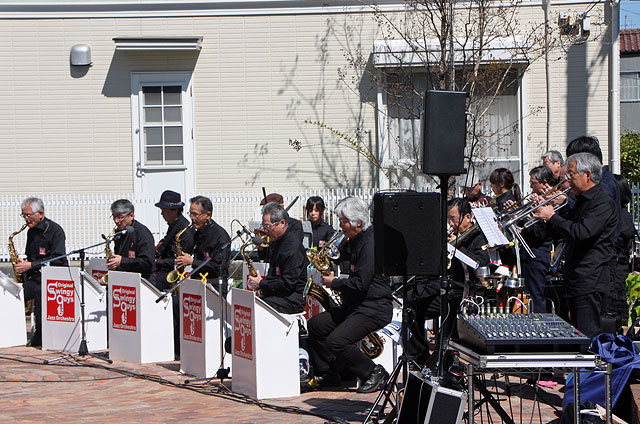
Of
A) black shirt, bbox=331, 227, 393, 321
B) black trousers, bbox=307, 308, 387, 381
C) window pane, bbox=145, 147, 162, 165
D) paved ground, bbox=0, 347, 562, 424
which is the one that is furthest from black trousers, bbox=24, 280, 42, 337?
window pane, bbox=145, 147, 162, 165

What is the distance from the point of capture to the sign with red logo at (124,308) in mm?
9766

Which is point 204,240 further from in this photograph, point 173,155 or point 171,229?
point 173,155

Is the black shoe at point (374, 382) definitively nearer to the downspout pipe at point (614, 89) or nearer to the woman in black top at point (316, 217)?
the woman in black top at point (316, 217)

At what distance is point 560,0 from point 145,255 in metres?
9.79

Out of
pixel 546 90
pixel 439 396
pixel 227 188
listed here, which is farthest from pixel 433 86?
pixel 439 396

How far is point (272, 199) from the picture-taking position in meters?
12.1

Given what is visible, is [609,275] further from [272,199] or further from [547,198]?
[272,199]

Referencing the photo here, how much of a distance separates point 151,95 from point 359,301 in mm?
9996

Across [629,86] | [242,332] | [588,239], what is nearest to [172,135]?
[242,332]

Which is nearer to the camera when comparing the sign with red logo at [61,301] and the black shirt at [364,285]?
the black shirt at [364,285]

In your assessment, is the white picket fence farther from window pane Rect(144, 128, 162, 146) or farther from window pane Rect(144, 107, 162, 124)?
window pane Rect(144, 107, 162, 124)

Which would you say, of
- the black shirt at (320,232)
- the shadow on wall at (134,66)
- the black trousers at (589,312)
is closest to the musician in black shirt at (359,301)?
the black trousers at (589,312)

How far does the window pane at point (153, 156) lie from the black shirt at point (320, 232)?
587cm

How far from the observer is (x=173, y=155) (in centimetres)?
1700
